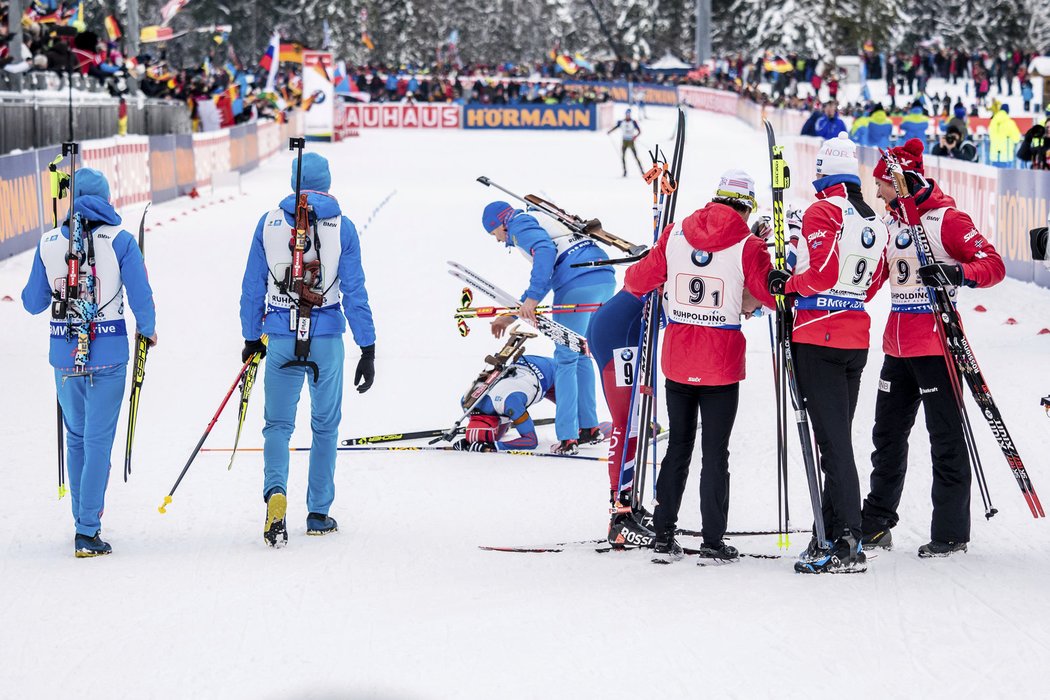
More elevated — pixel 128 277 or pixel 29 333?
pixel 128 277

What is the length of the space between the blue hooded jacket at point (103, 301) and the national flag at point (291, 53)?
43830mm

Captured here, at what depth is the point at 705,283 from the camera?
6.33 m

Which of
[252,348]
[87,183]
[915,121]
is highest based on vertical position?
[915,121]

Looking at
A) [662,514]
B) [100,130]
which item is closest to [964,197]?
[662,514]

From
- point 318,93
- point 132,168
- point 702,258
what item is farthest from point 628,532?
point 318,93

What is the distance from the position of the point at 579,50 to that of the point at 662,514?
10969 cm

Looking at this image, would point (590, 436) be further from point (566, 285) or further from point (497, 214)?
point (497, 214)

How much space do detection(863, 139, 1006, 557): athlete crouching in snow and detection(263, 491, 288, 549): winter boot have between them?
299 centimetres

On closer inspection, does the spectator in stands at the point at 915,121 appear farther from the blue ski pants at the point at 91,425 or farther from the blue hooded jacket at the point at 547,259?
the blue ski pants at the point at 91,425

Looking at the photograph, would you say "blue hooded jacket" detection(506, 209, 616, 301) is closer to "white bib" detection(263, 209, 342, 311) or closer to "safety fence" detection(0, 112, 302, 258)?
"white bib" detection(263, 209, 342, 311)

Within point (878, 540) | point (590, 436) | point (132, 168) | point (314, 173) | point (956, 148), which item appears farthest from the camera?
point (132, 168)

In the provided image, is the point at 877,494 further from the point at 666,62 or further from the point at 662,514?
the point at 666,62

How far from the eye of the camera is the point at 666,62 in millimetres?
83125

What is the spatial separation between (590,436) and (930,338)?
3597 millimetres
